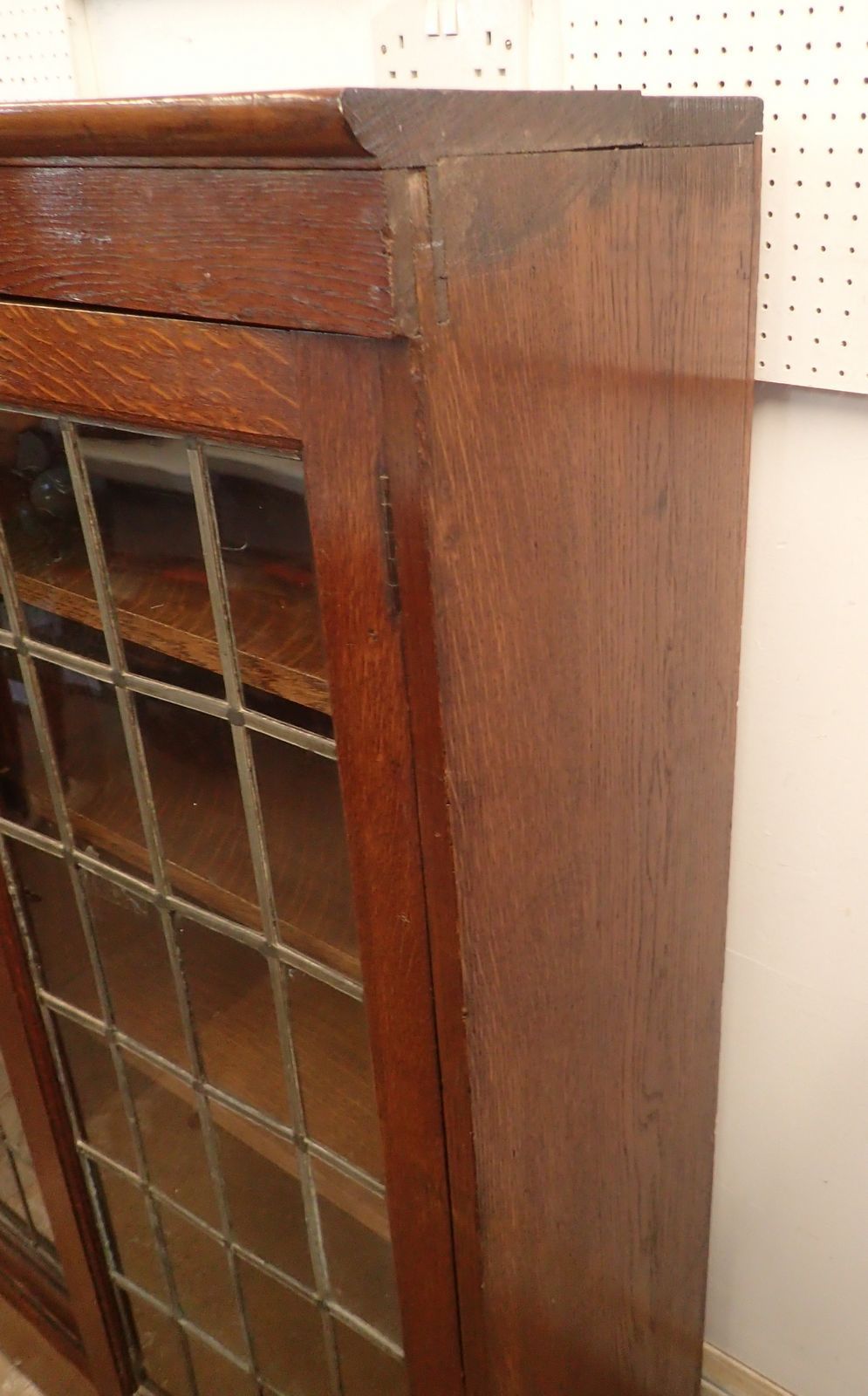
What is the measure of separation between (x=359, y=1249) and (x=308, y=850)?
388 millimetres

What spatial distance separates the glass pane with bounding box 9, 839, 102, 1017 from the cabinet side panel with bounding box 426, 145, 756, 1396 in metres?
0.48

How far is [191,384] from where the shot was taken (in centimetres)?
63

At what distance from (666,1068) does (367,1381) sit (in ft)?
1.29

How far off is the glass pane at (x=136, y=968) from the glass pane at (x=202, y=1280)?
24cm

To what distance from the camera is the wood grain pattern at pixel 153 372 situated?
59 centimetres

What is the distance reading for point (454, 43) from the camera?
910 mm

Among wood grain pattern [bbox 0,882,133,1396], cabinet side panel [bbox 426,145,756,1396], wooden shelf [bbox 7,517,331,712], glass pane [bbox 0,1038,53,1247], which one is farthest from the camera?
glass pane [bbox 0,1038,53,1247]

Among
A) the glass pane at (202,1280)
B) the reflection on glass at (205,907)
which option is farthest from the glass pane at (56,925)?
the glass pane at (202,1280)

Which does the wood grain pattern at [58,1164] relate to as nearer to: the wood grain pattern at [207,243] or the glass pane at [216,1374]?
A: the glass pane at [216,1374]

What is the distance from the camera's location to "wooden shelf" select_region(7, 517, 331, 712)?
2.26 feet

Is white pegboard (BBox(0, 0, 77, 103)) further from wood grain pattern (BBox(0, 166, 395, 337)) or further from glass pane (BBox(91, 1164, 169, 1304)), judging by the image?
glass pane (BBox(91, 1164, 169, 1304))

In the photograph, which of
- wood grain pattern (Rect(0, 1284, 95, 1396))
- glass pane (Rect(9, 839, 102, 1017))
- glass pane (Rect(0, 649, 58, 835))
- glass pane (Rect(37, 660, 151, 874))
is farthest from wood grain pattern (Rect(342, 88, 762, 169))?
wood grain pattern (Rect(0, 1284, 95, 1396))

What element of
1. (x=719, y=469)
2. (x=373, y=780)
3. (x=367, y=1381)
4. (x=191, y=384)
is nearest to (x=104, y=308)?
(x=191, y=384)

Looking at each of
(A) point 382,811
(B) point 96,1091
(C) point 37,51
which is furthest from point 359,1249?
(C) point 37,51
